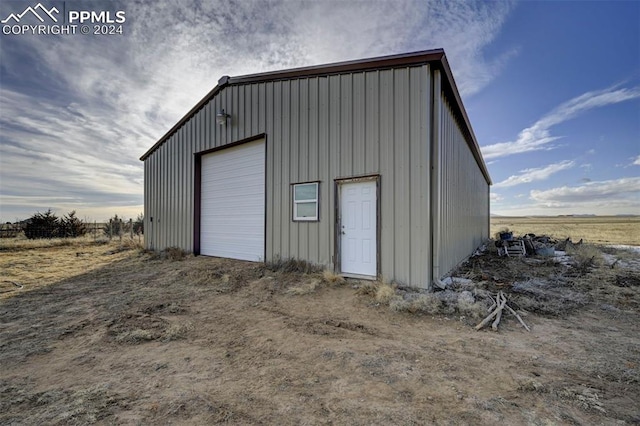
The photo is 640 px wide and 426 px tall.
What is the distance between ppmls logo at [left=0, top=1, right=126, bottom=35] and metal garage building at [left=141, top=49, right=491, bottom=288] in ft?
9.45

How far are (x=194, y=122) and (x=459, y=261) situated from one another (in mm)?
9889

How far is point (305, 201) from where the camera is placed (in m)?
6.96

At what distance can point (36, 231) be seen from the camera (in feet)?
55.2

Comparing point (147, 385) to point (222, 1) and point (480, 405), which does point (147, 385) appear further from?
point (222, 1)

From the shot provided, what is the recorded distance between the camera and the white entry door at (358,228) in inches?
234

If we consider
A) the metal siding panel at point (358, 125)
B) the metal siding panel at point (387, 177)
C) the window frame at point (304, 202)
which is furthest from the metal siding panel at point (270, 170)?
the metal siding panel at point (387, 177)

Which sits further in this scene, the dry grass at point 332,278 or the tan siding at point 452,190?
the tan siding at point 452,190

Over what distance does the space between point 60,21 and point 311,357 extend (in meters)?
9.75

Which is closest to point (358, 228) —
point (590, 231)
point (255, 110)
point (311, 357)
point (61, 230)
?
point (311, 357)

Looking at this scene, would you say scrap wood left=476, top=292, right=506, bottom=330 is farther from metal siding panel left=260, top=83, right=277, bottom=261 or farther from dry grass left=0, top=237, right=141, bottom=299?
dry grass left=0, top=237, right=141, bottom=299

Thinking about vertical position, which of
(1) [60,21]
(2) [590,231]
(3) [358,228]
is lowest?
(2) [590,231]

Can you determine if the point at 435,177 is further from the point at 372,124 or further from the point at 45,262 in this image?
the point at 45,262

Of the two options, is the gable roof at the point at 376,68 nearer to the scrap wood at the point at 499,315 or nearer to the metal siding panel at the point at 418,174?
the metal siding panel at the point at 418,174

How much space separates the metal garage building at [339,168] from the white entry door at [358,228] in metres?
0.02
